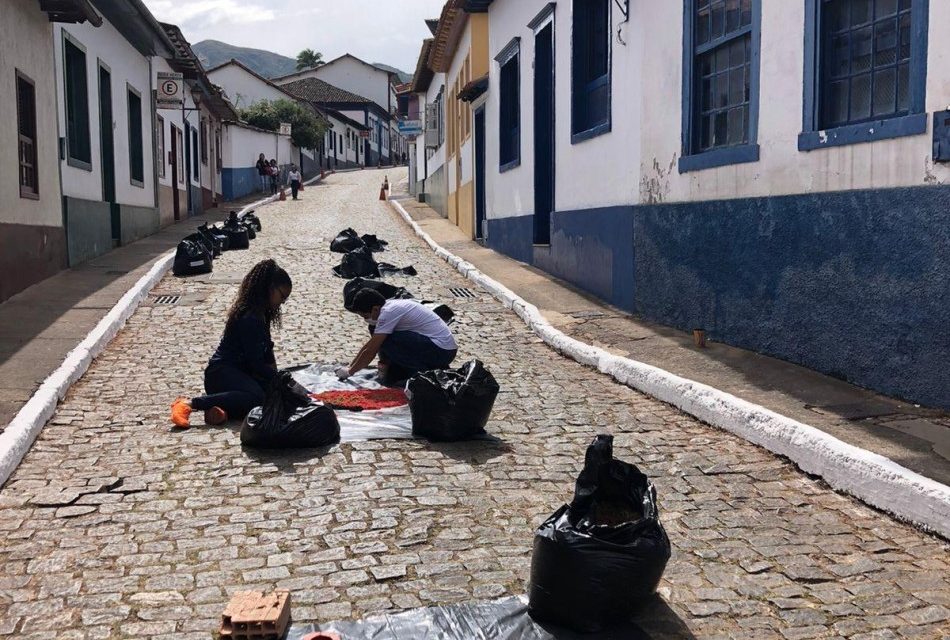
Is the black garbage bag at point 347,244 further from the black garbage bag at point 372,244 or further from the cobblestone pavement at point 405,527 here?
the cobblestone pavement at point 405,527

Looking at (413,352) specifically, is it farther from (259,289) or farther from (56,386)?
(56,386)

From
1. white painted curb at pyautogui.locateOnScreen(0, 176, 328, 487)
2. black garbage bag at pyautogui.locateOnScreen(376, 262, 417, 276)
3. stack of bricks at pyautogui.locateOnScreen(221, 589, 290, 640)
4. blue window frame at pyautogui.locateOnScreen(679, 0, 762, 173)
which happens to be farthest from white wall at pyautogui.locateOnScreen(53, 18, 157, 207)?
stack of bricks at pyautogui.locateOnScreen(221, 589, 290, 640)

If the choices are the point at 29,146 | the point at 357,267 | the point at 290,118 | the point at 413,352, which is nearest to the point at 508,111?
the point at 357,267

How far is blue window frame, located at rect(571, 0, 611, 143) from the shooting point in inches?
491

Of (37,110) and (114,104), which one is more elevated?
(114,104)

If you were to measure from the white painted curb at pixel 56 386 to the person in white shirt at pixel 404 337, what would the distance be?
7.14ft

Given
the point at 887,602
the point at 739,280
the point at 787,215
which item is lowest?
the point at 887,602

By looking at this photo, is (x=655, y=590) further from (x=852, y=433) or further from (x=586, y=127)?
(x=586, y=127)

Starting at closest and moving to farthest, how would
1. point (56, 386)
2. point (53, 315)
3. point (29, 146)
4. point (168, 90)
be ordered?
point (56, 386), point (53, 315), point (29, 146), point (168, 90)

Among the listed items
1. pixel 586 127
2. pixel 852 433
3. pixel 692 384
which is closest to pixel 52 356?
pixel 692 384

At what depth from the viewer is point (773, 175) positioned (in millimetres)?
7637

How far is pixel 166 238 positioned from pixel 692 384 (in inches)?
579

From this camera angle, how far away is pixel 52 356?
8016 mm

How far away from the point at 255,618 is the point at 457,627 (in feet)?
2.45
